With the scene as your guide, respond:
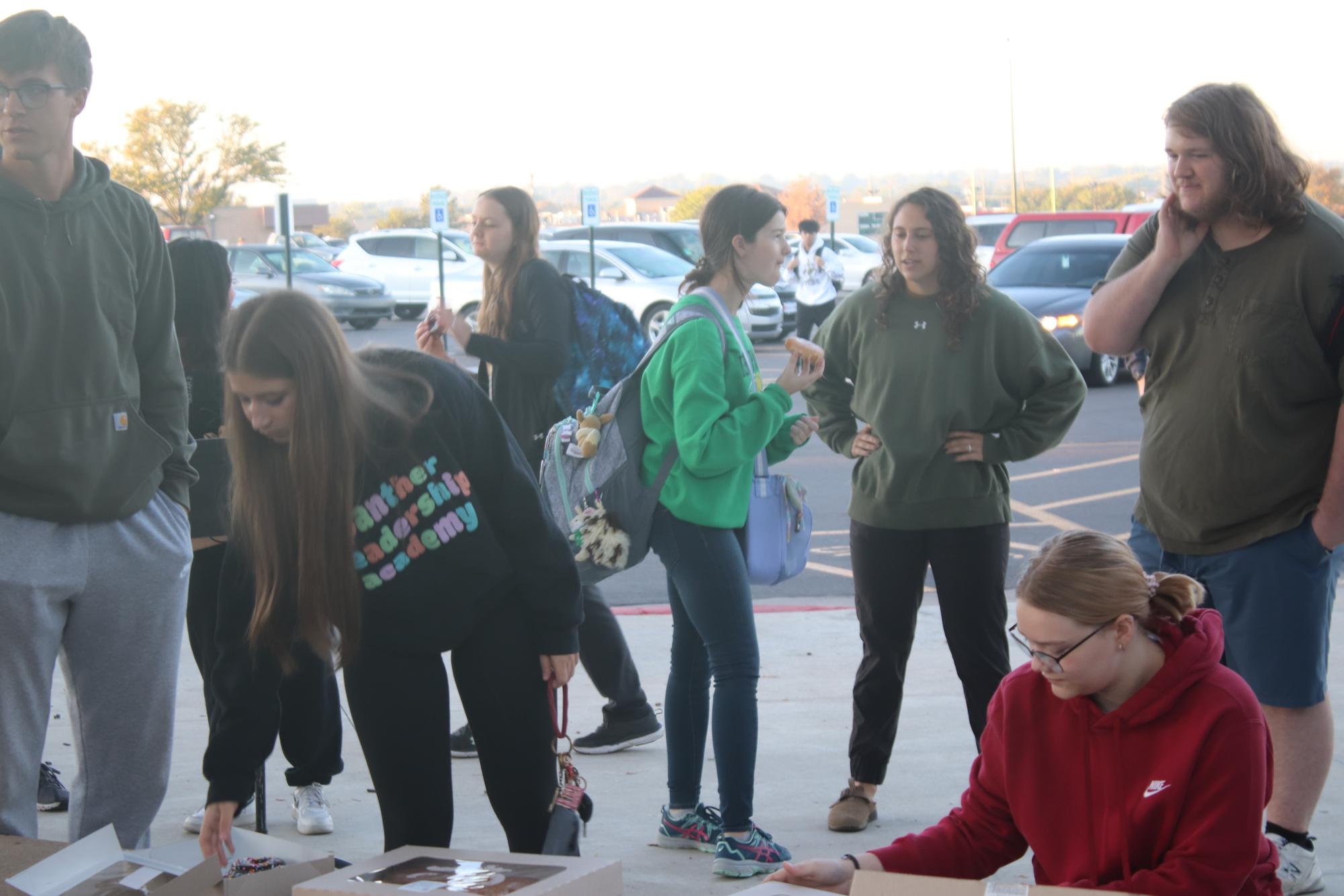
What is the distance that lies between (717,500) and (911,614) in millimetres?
732

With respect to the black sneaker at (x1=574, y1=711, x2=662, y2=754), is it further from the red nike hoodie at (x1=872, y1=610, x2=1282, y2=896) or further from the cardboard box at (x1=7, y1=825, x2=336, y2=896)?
the red nike hoodie at (x1=872, y1=610, x2=1282, y2=896)

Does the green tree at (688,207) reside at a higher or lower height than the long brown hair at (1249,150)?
higher

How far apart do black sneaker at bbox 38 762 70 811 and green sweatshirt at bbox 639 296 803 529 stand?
217 cm

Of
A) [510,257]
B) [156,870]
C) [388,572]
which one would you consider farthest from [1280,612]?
[510,257]

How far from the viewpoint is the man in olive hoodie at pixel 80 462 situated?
2.92 metres

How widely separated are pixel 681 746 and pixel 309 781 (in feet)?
3.90

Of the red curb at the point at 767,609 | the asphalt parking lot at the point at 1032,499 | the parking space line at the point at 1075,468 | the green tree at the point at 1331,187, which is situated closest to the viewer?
the red curb at the point at 767,609

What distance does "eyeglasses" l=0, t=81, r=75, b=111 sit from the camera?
2.90m

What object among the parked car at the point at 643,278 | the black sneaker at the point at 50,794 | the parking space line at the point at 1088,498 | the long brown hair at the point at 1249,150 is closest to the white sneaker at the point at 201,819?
the black sneaker at the point at 50,794

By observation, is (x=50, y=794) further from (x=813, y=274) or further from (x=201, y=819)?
(x=813, y=274)

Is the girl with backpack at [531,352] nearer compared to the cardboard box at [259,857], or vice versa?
the cardboard box at [259,857]

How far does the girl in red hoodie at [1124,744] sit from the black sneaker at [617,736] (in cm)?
251

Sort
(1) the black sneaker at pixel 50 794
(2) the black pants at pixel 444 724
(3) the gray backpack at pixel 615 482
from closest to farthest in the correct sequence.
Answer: (2) the black pants at pixel 444 724 → (3) the gray backpack at pixel 615 482 → (1) the black sneaker at pixel 50 794

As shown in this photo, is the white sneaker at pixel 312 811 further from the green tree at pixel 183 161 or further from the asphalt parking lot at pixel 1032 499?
the green tree at pixel 183 161
